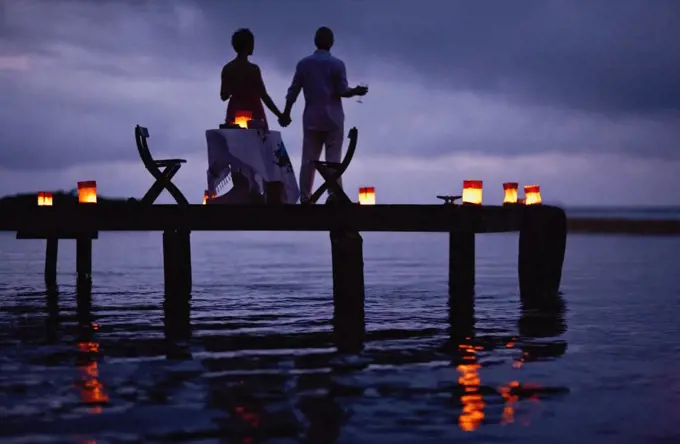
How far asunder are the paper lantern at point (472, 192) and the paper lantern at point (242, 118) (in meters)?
3.13

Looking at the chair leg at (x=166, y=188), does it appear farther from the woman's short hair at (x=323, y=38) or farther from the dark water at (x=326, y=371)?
the woman's short hair at (x=323, y=38)

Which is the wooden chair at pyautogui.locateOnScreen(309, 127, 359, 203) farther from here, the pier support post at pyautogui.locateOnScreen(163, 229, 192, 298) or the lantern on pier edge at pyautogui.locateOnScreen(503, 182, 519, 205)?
the lantern on pier edge at pyautogui.locateOnScreen(503, 182, 519, 205)

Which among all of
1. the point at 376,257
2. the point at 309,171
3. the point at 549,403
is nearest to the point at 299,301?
the point at 309,171

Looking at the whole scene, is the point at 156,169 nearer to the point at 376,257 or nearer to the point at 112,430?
the point at 112,430

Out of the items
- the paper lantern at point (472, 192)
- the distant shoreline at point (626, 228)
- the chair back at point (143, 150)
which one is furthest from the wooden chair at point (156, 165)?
the distant shoreline at point (626, 228)

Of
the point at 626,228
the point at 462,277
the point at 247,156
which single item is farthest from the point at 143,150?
the point at 626,228

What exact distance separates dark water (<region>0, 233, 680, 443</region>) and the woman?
113 inches

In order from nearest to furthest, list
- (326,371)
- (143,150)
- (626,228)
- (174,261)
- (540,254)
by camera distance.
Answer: (326,371)
(143,150)
(174,261)
(540,254)
(626,228)

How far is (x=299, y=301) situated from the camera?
14.9m

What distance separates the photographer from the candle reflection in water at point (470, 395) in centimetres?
628

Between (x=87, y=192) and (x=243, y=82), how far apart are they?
262 centimetres

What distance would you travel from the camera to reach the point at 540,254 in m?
15.4

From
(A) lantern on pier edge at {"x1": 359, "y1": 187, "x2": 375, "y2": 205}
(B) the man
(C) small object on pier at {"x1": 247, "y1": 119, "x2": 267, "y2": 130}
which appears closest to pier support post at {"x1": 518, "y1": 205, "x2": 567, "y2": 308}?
(A) lantern on pier edge at {"x1": 359, "y1": 187, "x2": 375, "y2": 205}

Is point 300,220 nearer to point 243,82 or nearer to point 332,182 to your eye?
point 332,182
